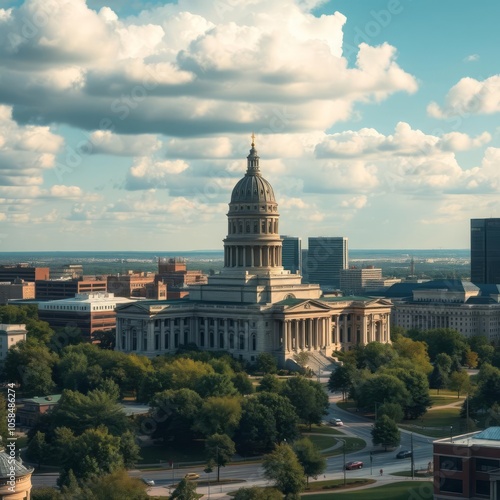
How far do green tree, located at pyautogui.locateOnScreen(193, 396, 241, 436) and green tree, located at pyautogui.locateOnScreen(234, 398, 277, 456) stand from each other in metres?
1.15

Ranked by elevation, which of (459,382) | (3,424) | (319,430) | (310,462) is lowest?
(319,430)

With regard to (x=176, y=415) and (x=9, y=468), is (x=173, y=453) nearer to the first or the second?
(x=176, y=415)

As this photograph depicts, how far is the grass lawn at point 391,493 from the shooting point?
335 feet

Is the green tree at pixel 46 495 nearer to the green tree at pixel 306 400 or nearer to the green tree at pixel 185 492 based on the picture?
the green tree at pixel 185 492

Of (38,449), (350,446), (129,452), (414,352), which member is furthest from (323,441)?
(414,352)

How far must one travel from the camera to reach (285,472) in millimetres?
103312

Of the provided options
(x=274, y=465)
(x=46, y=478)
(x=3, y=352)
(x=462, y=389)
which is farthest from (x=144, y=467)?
(x=3, y=352)

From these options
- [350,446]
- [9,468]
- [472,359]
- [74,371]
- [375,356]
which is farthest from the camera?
[472,359]

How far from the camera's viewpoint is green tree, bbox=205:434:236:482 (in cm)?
11794

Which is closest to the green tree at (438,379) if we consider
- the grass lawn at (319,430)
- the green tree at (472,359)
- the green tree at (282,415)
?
the green tree at (472,359)

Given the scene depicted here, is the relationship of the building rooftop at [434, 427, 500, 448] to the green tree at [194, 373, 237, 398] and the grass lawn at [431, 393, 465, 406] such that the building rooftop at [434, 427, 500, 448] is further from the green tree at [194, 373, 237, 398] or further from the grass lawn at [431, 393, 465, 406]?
the grass lawn at [431, 393, 465, 406]

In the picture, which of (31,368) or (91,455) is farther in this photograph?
(31,368)

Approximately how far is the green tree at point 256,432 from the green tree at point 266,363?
191 feet

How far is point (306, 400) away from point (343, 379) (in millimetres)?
23689
